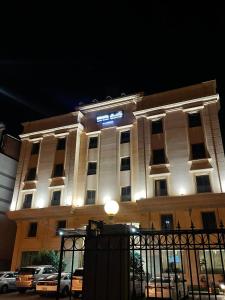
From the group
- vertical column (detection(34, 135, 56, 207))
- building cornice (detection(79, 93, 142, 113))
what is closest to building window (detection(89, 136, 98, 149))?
building cornice (detection(79, 93, 142, 113))

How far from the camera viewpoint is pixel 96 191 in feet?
92.1

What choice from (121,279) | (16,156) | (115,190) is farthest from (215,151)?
(16,156)

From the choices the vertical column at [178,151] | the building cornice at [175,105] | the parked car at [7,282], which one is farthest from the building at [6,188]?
the vertical column at [178,151]

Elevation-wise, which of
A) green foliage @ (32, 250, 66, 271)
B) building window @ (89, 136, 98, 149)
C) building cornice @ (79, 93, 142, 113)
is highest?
building cornice @ (79, 93, 142, 113)

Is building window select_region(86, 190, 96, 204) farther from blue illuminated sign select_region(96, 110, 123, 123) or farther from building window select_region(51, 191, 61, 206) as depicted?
blue illuminated sign select_region(96, 110, 123, 123)

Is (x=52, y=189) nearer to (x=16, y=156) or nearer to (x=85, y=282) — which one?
(x=16, y=156)

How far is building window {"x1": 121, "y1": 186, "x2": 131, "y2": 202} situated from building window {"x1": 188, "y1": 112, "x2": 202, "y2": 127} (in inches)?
343

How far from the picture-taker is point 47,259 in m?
24.5

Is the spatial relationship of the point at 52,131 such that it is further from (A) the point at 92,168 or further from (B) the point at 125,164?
(B) the point at 125,164

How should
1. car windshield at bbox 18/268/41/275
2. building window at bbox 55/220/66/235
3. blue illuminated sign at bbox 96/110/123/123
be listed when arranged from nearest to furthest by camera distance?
car windshield at bbox 18/268/41/275 → building window at bbox 55/220/66/235 → blue illuminated sign at bbox 96/110/123/123

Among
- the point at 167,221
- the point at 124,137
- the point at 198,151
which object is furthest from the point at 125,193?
the point at 198,151

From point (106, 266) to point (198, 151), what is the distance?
20.3 metres

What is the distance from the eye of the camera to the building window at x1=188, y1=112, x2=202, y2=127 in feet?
86.6

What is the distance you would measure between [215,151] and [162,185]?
18.4 ft
